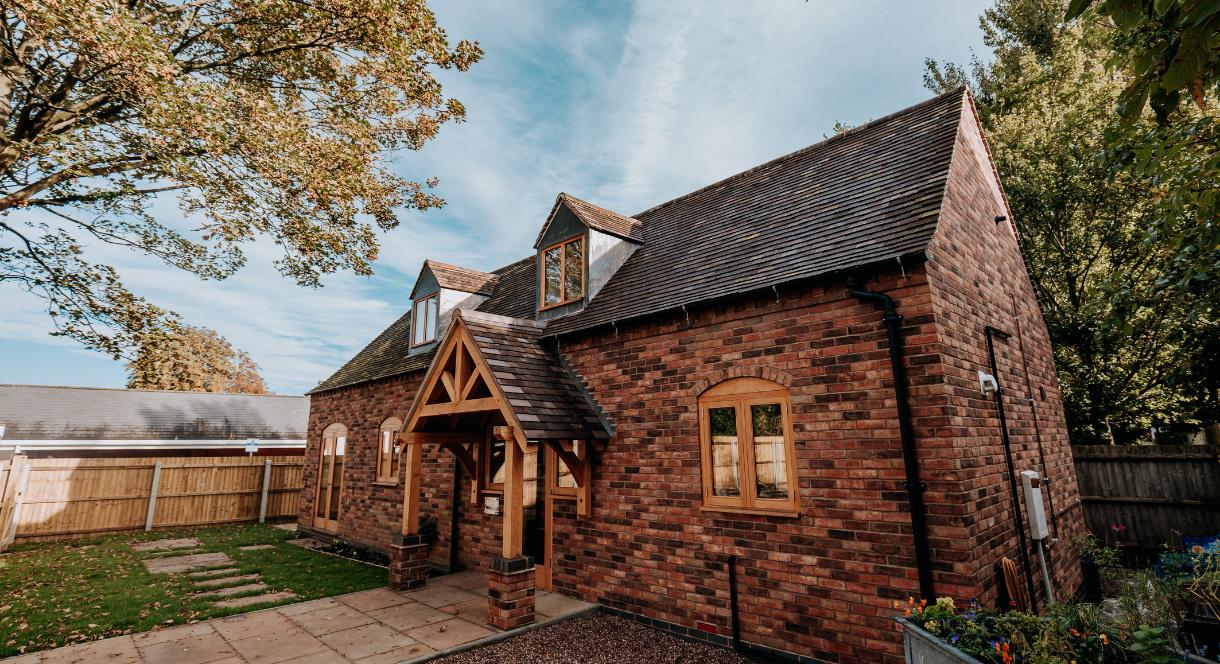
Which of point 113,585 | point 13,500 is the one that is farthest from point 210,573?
point 13,500

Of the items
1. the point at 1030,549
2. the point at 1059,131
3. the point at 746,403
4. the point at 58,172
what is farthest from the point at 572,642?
the point at 1059,131

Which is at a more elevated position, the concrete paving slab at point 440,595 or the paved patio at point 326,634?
the paved patio at point 326,634

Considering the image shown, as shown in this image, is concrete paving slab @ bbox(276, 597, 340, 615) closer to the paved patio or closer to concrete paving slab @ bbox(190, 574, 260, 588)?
the paved patio

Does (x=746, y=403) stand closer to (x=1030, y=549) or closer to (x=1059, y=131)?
(x=1030, y=549)

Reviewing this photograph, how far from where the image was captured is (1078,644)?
3623 mm

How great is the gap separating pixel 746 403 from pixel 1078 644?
Result: 373 cm

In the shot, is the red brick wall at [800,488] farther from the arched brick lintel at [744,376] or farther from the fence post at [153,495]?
the fence post at [153,495]

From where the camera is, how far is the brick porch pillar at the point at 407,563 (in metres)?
9.05

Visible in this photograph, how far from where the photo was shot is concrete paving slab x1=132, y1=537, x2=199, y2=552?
1352 centimetres

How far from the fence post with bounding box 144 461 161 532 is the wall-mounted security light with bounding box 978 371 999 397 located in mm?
22228

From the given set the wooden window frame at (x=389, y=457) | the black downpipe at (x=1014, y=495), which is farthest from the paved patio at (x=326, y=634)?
the black downpipe at (x=1014, y=495)

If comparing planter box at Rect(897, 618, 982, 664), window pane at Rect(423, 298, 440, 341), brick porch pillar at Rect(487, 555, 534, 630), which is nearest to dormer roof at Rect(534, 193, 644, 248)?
window pane at Rect(423, 298, 440, 341)

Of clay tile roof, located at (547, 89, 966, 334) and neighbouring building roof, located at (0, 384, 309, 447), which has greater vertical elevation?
clay tile roof, located at (547, 89, 966, 334)

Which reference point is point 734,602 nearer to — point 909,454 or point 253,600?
point 909,454
